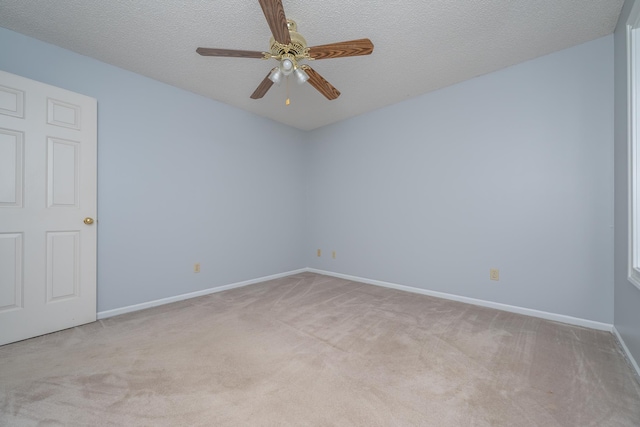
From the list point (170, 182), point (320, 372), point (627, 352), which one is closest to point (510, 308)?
point (627, 352)

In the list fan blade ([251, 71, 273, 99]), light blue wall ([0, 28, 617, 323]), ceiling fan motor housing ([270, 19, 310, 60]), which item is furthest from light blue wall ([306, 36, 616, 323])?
ceiling fan motor housing ([270, 19, 310, 60])

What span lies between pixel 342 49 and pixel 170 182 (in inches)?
91.8

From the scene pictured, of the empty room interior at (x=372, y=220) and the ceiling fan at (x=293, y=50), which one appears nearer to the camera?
the empty room interior at (x=372, y=220)

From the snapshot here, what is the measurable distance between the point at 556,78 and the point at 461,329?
241cm

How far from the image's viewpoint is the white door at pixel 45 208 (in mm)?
1922

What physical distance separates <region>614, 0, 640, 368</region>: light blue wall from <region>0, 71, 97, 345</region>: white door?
4112 millimetres

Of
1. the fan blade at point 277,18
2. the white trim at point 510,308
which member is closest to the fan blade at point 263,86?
the fan blade at point 277,18

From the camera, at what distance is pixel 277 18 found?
1404 millimetres

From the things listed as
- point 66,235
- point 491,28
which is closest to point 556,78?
point 491,28

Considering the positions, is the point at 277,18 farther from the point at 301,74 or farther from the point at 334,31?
the point at 334,31

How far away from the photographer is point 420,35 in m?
2.08

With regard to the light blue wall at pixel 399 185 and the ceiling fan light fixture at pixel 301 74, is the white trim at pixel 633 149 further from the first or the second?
the ceiling fan light fixture at pixel 301 74

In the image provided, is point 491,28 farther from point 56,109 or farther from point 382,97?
point 56,109

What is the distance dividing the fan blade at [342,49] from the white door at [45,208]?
2.14 m
